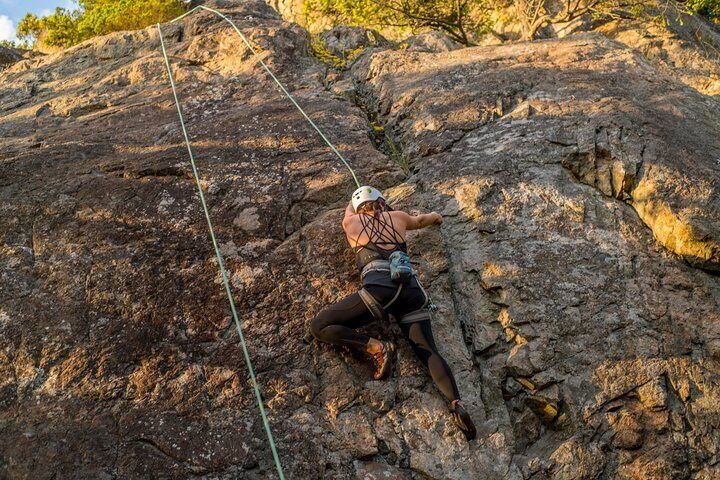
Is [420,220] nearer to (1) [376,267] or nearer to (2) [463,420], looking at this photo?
(1) [376,267]

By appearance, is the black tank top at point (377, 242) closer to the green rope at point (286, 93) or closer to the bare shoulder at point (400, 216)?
the bare shoulder at point (400, 216)

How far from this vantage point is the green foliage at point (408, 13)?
12000 millimetres

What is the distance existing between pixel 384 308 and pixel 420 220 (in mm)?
1119

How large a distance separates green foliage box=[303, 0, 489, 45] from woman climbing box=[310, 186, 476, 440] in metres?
7.76

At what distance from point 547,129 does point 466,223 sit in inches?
69.1

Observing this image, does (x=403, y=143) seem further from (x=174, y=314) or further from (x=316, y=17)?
(x=316, y=17)

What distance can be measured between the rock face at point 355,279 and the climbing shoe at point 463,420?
94 millimetres

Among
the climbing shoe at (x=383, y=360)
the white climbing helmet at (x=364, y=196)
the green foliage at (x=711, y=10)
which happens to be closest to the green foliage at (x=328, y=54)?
the white climbing helmet at (x=364, y=196)

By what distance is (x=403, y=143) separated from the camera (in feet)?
24.3

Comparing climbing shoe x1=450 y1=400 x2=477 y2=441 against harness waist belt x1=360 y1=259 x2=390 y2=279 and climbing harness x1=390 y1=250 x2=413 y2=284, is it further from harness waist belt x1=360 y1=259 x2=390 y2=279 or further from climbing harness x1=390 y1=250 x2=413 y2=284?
harness waist belt x1=360 y1=259 x2=390 y2=279

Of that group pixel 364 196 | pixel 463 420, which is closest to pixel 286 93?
pixel 364 196

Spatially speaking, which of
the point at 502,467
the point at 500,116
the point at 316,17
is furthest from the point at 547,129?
the point at 316,17

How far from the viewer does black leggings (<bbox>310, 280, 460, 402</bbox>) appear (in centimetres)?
480

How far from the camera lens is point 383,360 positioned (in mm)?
4797
